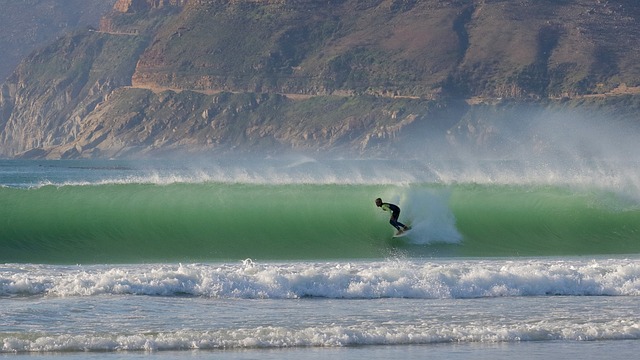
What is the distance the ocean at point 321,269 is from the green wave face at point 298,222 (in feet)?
0.20

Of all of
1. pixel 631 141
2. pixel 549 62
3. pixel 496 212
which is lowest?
pixel 496 212

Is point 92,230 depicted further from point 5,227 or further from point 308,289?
point 308,289

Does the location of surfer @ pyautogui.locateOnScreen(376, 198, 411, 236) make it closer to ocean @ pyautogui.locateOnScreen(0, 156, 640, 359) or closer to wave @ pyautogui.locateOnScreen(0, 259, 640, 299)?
ocean @ pyautogui.locateOnScreen(0, 156, 640, 359)

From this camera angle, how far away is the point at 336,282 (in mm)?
20609

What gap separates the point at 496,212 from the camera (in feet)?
101

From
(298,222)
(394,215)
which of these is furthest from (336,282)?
(298,222)

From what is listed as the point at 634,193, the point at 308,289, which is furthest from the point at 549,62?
the point at 308,289

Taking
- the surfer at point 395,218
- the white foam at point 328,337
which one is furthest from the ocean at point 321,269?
the surfer at point 395,218

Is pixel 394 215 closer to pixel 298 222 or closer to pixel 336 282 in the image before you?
pixel 298 222

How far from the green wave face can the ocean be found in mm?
60

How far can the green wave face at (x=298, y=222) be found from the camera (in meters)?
27.2

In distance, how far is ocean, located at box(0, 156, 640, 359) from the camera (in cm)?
1702

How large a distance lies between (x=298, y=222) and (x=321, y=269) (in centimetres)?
878

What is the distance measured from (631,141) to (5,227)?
505 ft
